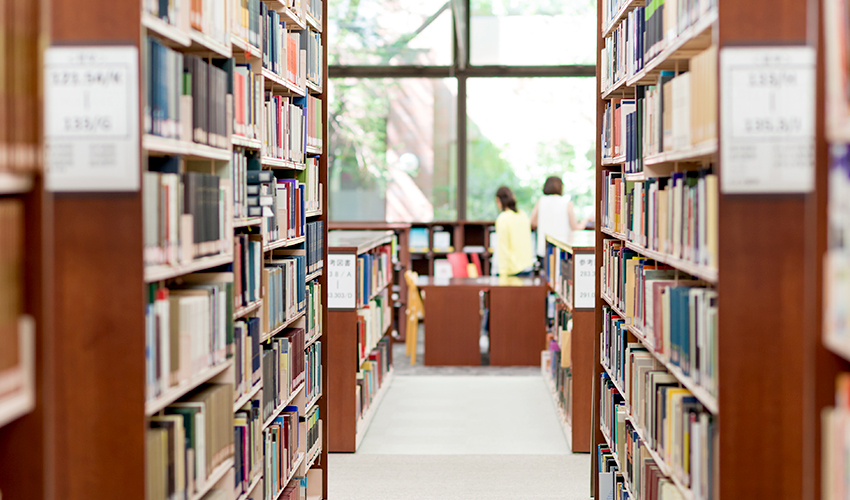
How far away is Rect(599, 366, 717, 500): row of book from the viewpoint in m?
2.33

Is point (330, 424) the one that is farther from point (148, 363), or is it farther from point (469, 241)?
point (469, 241)

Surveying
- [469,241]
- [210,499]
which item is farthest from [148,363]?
[469,241]

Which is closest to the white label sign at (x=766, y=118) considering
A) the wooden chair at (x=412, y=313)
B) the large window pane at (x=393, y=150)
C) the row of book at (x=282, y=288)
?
the row of book at (x=282, y=288)

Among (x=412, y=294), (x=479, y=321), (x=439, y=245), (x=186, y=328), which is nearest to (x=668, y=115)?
(x=186, y=328)

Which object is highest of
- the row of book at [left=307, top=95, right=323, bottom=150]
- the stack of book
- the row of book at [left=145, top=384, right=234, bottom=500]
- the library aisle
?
the row of book at [left=307, top=95, right=323, bottom=150]

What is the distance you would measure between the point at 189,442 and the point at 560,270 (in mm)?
4326

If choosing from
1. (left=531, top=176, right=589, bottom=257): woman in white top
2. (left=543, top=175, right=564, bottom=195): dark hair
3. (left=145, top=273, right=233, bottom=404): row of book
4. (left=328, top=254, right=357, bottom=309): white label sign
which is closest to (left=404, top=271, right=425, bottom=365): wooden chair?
(left=531, top=176, right=589, bottom=257): woman in white top

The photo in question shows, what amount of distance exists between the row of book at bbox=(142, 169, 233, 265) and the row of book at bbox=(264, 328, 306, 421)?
85cm

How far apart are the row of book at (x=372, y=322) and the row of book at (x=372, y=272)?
77 millimetres

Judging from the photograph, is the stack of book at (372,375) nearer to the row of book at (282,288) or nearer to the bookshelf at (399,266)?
the row of book at (282,288)

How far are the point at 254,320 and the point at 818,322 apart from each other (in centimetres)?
203

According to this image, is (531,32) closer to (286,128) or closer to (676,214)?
(286,128)

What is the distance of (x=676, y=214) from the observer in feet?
8.48

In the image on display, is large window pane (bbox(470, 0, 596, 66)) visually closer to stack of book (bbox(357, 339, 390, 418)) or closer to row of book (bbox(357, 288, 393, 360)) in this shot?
row of book (bbox(357, 288, 393, 360))
